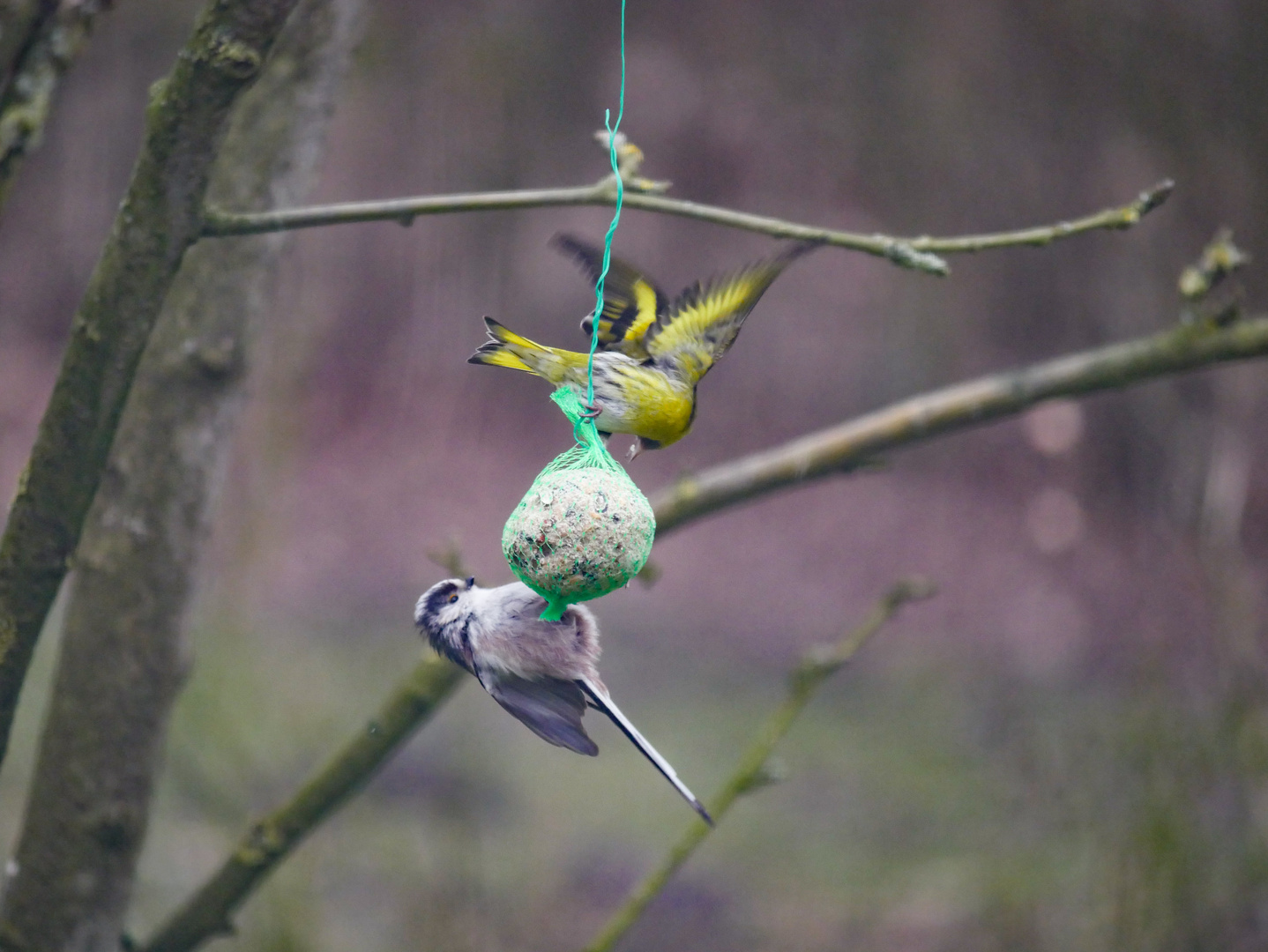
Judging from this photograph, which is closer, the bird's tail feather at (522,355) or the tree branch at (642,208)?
the tree branch at (642,208)

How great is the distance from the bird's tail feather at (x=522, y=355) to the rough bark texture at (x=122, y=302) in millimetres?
420

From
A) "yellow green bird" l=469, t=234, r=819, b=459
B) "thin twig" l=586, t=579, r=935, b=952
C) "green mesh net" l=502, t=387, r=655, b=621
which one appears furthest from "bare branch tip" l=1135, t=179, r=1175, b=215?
"thin twig" l=586, t=579, r=935, b=952

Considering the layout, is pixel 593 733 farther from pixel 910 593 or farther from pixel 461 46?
pixel 461 46

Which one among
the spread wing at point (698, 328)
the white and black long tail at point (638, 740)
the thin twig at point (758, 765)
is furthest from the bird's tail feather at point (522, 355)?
the thin twig at point (758, 765)

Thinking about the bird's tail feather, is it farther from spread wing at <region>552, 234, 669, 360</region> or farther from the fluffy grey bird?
the fluffy grey bird

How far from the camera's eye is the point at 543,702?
1.52 metres

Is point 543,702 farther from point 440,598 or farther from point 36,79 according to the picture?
point 36,79

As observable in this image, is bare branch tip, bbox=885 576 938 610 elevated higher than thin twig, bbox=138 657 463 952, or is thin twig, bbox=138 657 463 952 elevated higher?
bare branch tip, bbox=885 576 938 610

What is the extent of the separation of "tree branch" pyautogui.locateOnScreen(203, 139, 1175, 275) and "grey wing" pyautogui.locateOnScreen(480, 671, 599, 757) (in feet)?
2.06

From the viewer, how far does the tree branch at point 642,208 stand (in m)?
1.25

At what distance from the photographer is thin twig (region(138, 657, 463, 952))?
1809 mm

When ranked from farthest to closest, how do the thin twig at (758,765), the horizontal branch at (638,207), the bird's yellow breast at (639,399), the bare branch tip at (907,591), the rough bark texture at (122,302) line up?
the bare branch tip at (907,591) < the thin twig at (758,765) < the bird's yellow breast at (639,399) < the horizontal branch at (638,207) < the rough bark texture at (122,302)

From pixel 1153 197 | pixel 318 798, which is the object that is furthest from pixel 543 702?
pixel 1153 197

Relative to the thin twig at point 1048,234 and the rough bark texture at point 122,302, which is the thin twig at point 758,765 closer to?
the thin twig at point 1048,234
